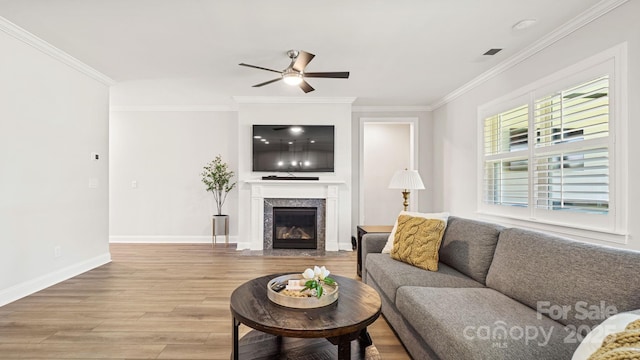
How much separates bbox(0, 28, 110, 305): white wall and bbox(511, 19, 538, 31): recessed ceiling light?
15.6ft

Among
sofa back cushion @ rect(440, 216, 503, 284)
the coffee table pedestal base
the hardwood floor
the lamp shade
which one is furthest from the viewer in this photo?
the lamp shade

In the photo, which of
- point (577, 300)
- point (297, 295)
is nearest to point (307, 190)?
point (297, 295)

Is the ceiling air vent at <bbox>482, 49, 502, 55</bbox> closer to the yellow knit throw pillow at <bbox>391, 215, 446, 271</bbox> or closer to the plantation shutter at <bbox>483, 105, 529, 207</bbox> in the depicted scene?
the plantation shutter at <bbox>483, 105, 529, 207</bbox>

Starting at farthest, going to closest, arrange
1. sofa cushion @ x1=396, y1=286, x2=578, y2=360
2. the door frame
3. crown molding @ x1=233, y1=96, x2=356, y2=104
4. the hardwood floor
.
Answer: the door frame < crown molding @ x1=233, y1=96, x2=356, y2=104 < the hardwood floor < sofa cushion @ x1=396, y1=286, x2=578, y2=360

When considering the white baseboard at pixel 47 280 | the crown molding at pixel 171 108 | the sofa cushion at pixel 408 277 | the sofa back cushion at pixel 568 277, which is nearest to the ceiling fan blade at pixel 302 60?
the sofa cushion at pixel 408 277

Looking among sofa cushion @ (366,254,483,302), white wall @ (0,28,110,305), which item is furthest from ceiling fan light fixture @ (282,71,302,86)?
white wall @ (0,28,110,305)

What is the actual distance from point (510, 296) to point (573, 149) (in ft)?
5.87

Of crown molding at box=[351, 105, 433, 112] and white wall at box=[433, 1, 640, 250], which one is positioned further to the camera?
crown molding at box=[351, 105, 433, 112]

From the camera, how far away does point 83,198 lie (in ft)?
12.5

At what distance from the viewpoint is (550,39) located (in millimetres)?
2938

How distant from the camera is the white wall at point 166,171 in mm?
5605

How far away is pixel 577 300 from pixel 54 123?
476 cm

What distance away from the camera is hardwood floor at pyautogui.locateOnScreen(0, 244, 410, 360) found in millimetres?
2049

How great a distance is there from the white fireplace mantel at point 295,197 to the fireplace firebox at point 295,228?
21 cm
